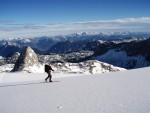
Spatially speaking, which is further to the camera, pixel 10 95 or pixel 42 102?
pixel 10 95

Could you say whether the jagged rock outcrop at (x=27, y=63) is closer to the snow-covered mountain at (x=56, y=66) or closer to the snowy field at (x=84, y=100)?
the snow-covered mountain at (x=56, y=66)

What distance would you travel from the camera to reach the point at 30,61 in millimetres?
170000

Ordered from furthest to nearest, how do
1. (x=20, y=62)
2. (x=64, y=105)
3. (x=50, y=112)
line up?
(x=20, y=62), (x=64, y=105), (x=50, y=112)

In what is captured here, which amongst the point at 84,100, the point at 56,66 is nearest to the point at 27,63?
the point at 56,66

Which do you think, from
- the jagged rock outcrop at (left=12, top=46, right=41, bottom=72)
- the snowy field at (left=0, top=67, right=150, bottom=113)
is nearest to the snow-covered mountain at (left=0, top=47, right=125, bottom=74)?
the jagged rock outcrop at (left=12, top=46, right=41, bottom=72)

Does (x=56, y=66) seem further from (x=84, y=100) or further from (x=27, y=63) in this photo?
(x=84, y=100)

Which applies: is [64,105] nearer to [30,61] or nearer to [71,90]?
[71,90]

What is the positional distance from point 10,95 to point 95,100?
9108 millimetres

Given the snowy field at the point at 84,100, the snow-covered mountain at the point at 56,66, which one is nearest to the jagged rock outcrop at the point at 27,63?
the snow-covered mountain at the point at 56,66

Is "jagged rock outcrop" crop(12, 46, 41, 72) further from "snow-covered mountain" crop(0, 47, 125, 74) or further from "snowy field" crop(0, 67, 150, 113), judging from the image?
"snowy field" crop(0, 67, 150, 113)

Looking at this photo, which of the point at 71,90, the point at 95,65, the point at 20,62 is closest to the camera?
the point at 71,90

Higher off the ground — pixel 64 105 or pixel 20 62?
pixel 64 105

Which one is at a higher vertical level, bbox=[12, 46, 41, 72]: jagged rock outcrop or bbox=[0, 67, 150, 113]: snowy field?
bbox=[0, 67, 150, 113]: snowy field

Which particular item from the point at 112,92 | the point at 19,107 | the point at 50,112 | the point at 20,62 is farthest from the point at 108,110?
the point at 20,62
